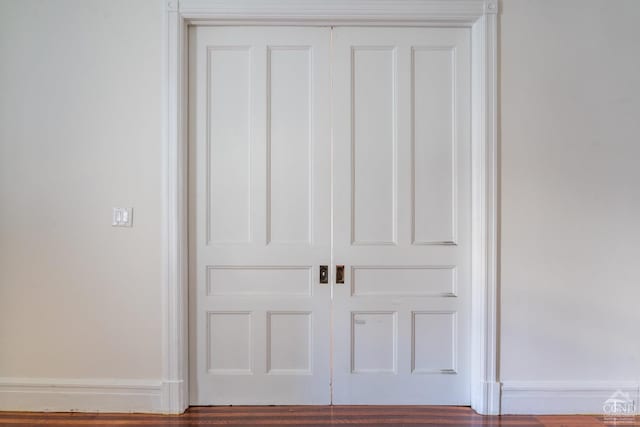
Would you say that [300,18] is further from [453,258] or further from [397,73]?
[453,258]

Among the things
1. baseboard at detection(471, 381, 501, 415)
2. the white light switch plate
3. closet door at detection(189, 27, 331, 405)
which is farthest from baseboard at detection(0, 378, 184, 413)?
baseboard at detection(471, 381, 501, 415)

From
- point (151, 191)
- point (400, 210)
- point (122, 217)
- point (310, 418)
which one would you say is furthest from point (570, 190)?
point (122, 217)

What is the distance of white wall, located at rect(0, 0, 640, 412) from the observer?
2.09 metres

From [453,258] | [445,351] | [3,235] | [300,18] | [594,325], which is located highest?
[300,18]

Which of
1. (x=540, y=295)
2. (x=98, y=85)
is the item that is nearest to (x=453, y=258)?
(x=540, y=295)

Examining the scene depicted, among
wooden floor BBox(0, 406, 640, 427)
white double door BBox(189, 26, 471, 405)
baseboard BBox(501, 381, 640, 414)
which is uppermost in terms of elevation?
white double door BBox(189, 26, 471, 405)

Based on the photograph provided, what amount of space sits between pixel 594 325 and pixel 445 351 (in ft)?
2.92

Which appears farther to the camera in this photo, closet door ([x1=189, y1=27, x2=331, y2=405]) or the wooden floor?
closet door ([x1=189, y1=27, x2=331, y2=405])

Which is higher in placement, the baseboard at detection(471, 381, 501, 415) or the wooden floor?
the baseboard at detection(471, 381, 501, 415)

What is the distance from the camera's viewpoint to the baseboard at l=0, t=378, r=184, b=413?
2.09 m

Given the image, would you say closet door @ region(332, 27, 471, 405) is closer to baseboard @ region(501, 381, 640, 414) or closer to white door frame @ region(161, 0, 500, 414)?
white door frame @ region(161, 0, 500, 414)

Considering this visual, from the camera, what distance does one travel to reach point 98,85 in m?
2.10

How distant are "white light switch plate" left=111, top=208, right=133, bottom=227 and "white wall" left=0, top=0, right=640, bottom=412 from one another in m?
0.04

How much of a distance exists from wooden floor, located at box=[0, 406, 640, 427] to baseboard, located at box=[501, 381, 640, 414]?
0.04 meters
